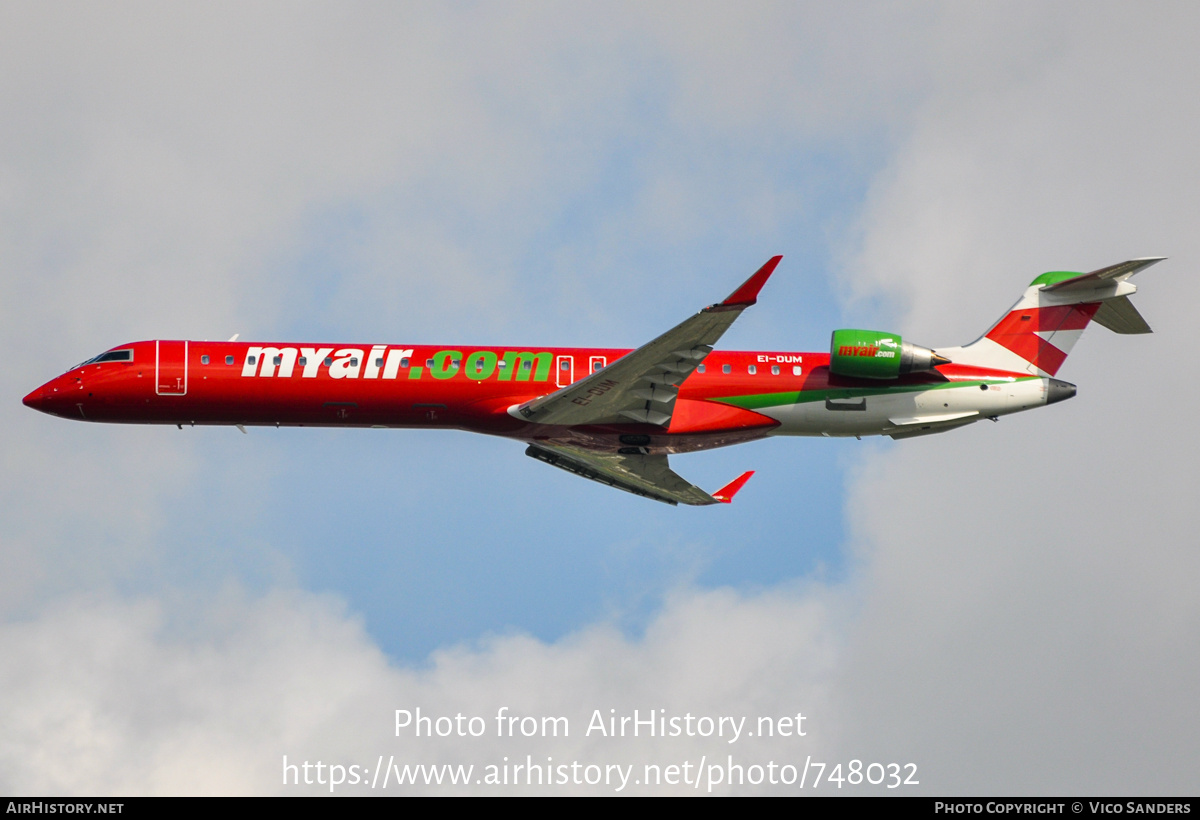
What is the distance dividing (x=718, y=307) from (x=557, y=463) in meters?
11.7

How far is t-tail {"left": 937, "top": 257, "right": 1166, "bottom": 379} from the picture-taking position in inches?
1594

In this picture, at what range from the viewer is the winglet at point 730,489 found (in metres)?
44.5

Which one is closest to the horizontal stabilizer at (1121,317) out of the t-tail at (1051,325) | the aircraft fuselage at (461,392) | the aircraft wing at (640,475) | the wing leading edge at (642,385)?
the t-tail at (1051,325)

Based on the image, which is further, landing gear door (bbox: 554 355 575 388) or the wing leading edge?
landing gear door (bbox: 554 355 575 388)

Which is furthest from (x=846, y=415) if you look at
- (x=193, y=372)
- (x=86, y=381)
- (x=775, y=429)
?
(x=86, y=381)

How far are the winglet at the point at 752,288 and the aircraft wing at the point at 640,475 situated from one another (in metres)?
9.10

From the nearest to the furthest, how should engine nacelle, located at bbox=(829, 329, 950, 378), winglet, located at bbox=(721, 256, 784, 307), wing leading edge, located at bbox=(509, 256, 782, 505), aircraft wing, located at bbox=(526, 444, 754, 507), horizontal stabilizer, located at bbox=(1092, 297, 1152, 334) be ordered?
1. winglet, located at bbox=(721, 256, 784, 307)
2. wing leading edge, located at bbox=(509, 256, 782, 505)
3. engine nacelle, located at bbox=(829, 329, 950, 378)
4. horizontal stabilizer, located at bbox=(1092, 297, 1152, 334)
5. aircraft wing, located at bbox=(526, 444, 754, 507)

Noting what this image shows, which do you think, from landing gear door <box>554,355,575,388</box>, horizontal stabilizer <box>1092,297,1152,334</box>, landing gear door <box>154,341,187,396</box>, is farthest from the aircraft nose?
horizontal stabilizer <box>1092,297,1152,334</box>

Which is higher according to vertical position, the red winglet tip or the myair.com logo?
the myair.com logo

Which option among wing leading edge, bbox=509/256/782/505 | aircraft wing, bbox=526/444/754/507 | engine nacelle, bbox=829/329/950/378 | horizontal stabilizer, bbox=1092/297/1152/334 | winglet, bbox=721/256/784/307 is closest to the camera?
winglet, bbox=721/256/784/307

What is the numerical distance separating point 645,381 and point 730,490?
30.3 ft

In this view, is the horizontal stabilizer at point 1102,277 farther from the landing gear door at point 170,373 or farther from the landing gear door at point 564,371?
the landing gear door at point 170,373

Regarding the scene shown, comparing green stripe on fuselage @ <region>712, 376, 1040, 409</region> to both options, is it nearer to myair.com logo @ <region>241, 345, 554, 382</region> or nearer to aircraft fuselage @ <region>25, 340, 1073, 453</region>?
aircraft fuselage @ <region>25, 340, 1073, 453</region>

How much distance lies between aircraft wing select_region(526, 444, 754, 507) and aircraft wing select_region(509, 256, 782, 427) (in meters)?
3.70
